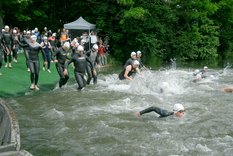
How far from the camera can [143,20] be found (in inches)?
1405

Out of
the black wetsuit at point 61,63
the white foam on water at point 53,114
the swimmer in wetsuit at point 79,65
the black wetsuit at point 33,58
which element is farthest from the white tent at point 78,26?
the white foam on water at point 53,114

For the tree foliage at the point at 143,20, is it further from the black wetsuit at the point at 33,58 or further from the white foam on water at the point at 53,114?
the white foam on water at the point at 53,114

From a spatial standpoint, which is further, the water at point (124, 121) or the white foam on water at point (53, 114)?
the white foam on water at point (53, 114)

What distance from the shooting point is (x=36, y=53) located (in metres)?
16.5

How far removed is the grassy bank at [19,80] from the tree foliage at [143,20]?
12.3 meters

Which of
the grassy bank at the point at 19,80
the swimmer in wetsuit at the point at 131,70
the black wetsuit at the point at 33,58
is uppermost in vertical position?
the black wetsuit at the point at 33,58

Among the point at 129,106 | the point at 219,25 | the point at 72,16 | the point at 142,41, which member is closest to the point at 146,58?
the point at 142,41

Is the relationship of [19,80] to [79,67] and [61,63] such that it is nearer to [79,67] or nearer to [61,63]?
[61,63]

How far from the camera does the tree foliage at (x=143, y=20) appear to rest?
35438 mm

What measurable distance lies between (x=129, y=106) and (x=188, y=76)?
10.8 metres

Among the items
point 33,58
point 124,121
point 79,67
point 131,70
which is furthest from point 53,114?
point 131,70

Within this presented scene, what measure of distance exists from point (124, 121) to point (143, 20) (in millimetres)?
23496

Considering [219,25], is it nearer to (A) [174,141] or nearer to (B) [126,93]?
(B) [126,93]

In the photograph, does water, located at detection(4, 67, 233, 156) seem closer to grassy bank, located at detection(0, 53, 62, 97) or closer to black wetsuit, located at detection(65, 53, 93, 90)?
black wetsuit, located at detection(65, 53, 93, 90)
